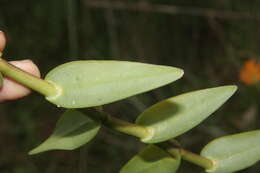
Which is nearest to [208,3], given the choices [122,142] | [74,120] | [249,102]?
[249,102]

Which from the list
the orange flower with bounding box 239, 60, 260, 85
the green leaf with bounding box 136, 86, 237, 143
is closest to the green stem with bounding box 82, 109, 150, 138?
the green leaf with bounding box 136, 86, 237, 143

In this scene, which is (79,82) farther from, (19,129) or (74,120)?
(19,129)

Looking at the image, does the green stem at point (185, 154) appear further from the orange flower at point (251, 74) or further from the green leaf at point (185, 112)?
the orange flower at point (251, 74)

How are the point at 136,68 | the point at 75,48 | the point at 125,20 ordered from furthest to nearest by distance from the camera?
the point at 125,20 < the point at 75,48 < the point at 136,68

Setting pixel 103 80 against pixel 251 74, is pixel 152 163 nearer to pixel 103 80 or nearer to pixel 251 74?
pixel 103 80

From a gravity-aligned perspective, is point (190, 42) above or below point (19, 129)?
above

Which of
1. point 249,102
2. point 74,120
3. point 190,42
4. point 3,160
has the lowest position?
point 3,160
